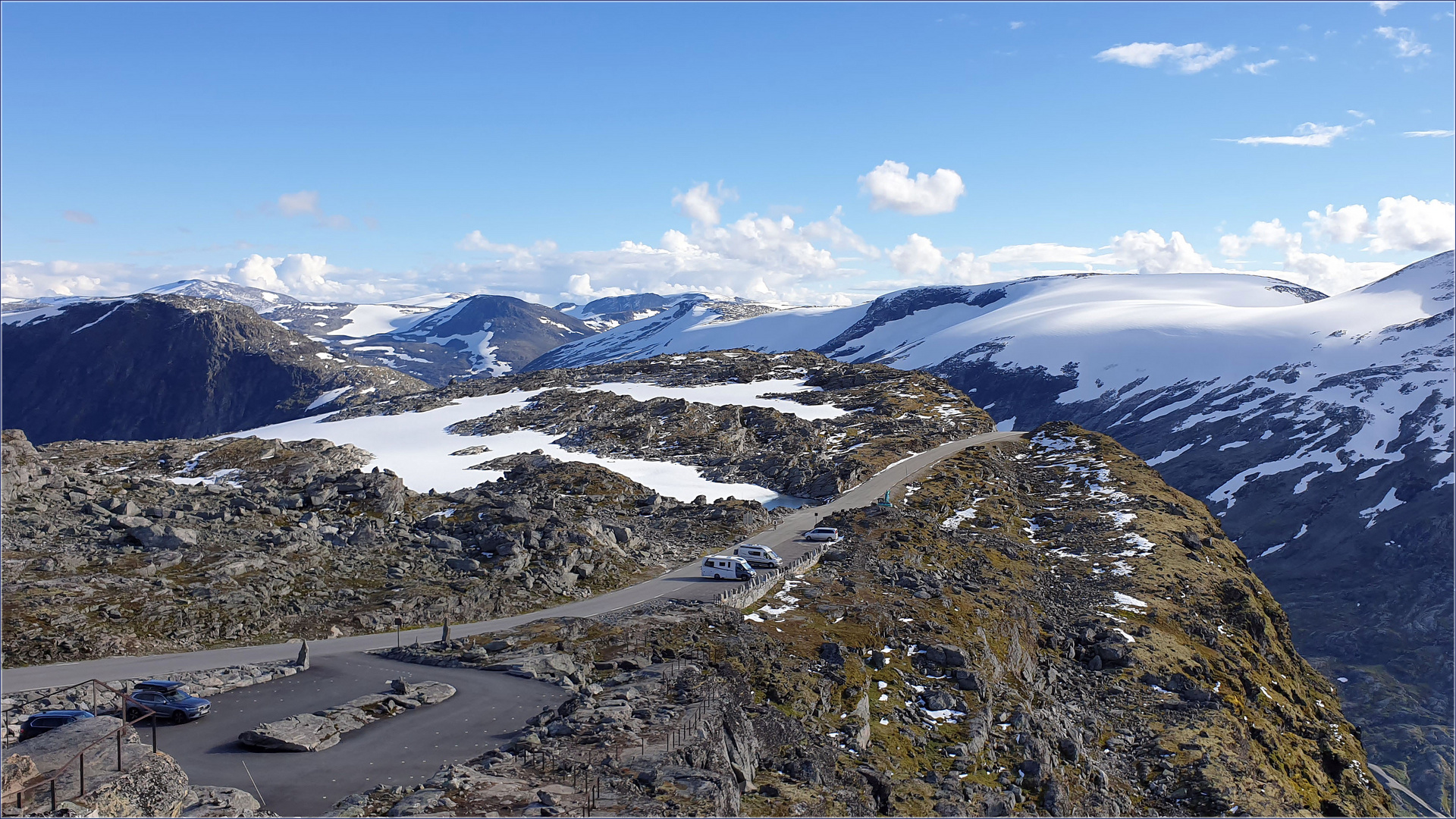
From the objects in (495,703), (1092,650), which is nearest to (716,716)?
(495,703)

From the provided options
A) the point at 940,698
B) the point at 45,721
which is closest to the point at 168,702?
the point at 45,721

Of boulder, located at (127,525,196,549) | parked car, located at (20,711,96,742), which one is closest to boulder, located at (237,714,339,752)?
parked car, located at (20,711,96,742)

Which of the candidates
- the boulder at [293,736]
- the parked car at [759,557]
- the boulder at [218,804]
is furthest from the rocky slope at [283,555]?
the boulder at [218,804]

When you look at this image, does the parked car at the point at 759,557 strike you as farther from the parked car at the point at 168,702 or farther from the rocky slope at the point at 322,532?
the parked car at the point at 168,702

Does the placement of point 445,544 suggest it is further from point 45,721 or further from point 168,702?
point 45,721

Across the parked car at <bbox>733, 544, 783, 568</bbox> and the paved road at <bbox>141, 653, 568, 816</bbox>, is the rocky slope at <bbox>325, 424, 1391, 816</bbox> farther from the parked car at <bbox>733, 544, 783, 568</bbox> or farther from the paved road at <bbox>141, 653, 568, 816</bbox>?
the parked car at <bbox>733, 544, 783, 568</bbox>

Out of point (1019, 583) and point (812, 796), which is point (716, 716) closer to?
point (812, 796)

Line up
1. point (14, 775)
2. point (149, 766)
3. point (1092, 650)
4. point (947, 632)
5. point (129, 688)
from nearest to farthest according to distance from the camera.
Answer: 1. point (14, 775)
2. point (149, 766)
3. point (129, 688)
4. point (947, 632)
5. point (1092, 650)
